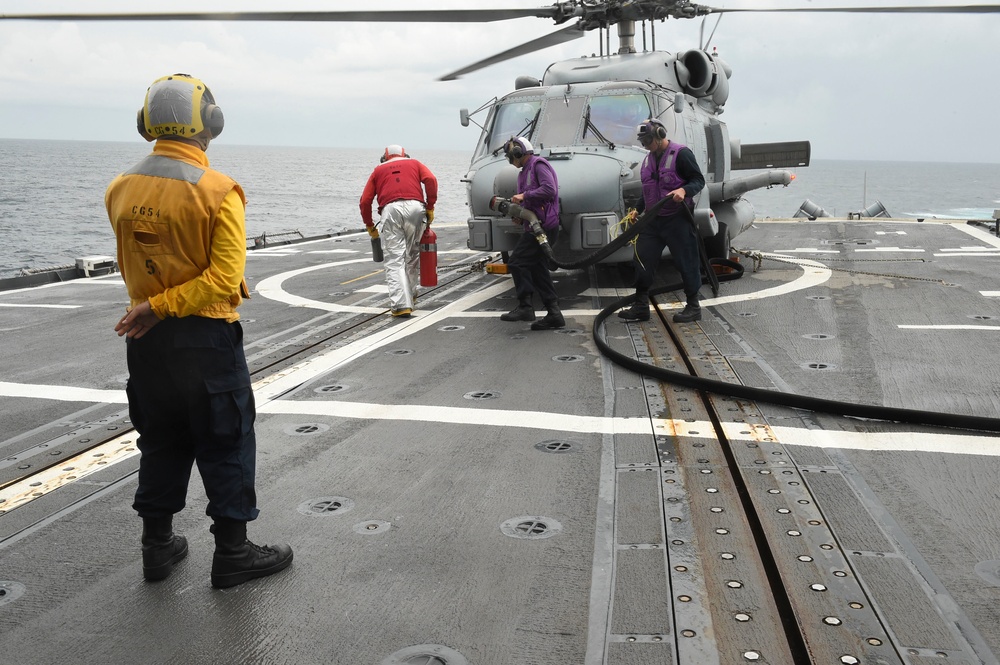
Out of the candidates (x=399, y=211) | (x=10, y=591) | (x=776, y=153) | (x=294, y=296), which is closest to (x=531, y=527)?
(x=10, y=591)

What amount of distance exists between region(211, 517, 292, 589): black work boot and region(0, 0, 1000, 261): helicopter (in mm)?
5277

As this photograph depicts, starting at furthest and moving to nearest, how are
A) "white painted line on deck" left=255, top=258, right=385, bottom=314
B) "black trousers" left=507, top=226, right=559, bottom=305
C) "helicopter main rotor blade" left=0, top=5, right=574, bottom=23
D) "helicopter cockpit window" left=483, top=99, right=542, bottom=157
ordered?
1. "helicopter cockpit window" left=483, top=99, right=542, bottom=157
2. "white painted line on deck" left=255, top=258, right=385, bottom=314
3. "black trousers" left=507, top=226, right=559, bottom=305
4. "helicopter main rotor blade" left=0, top=5, right=574, bottom=23

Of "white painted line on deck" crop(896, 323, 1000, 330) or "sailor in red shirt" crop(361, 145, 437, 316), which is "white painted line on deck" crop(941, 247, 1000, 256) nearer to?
"white painted line on deck" crop(896, 323, 1000, 330)

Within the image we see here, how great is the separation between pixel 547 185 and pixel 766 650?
18.4 ft

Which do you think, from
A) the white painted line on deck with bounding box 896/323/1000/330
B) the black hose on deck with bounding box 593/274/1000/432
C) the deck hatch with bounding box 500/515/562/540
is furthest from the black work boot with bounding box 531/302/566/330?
the deck hatch with bounding box 500/515/562/540

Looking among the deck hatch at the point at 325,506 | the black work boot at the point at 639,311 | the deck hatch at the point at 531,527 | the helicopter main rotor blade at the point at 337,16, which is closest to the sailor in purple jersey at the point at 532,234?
the black work boot at the point at 639,311

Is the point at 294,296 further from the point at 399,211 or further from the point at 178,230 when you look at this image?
the point at 178,230

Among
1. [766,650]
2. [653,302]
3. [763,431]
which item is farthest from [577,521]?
[653,302]

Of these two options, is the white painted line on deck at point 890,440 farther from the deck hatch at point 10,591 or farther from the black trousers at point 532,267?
the black trousers at point 532,267

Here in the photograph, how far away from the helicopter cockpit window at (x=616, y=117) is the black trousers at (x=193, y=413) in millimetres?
6804

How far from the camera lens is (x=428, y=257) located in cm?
917

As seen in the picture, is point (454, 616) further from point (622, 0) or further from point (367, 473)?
point (622, 0)

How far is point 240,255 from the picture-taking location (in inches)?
121

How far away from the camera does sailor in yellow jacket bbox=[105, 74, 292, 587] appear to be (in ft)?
9.68
